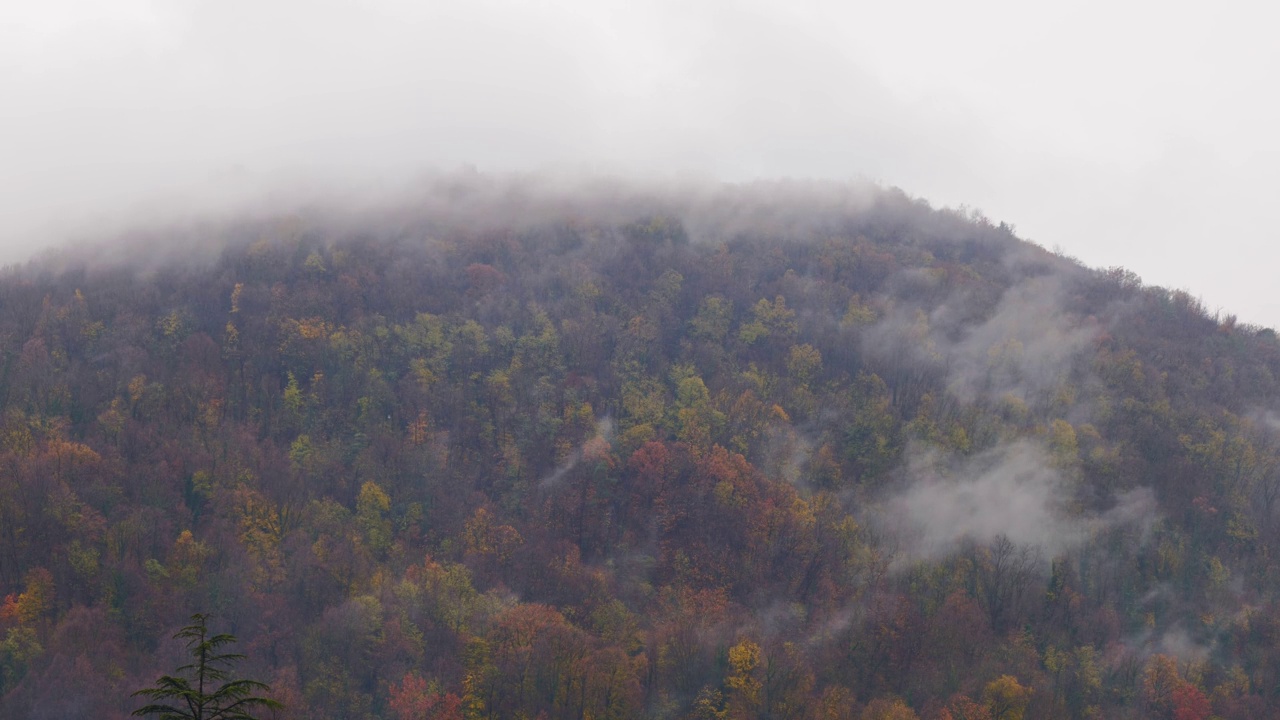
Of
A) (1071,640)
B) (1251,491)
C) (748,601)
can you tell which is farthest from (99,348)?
(1251,491)

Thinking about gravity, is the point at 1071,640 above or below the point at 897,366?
below

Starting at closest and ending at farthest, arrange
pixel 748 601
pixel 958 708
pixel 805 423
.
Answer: pixel 958 708
pixel 748 601
pixel 805 423

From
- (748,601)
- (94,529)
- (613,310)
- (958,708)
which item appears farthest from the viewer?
(613,310)

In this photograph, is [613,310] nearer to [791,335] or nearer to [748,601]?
[791,335]

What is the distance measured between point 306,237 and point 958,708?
482ft

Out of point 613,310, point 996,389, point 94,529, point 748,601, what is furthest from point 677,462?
point 94,529

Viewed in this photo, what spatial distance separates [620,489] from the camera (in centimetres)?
14225

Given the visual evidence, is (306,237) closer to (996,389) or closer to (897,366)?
(897,366)

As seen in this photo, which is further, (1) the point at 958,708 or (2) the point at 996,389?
(2) the point at 996,389

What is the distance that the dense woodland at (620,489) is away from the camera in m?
104

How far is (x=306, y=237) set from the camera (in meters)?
195

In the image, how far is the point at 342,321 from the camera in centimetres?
16612

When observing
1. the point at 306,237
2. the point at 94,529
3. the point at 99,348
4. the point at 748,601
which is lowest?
the point at 748,601

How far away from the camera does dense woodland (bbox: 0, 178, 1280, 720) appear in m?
104
